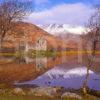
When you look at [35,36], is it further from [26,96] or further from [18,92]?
[26,96]

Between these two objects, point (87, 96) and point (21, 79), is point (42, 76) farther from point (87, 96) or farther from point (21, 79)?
point (87, 96)

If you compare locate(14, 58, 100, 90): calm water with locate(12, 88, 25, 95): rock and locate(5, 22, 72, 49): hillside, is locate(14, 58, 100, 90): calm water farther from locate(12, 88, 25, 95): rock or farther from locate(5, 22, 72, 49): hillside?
locate(12, 88, 25, 95): rock

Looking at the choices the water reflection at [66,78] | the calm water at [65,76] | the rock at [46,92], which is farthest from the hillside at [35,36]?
Answer: the rock at [46,92]

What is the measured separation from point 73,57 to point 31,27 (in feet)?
13.1

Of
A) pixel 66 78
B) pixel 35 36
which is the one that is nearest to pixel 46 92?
pixel 66 78

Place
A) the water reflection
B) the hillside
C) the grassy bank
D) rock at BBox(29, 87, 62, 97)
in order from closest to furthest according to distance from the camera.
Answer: the grassy bank → rock at BBox(29, 87, 62, 97) → the water reflection → the hillside

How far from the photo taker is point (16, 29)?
22.9m

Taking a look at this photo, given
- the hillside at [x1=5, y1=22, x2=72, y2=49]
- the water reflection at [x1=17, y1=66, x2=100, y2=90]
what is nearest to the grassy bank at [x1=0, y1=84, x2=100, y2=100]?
the water reflection at [x1=17, y1=66, x2=100, y2=90]

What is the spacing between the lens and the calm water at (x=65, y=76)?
21.7 metres

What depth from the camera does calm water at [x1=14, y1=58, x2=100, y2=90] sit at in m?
21.7

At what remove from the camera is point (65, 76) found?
24844 millimetres

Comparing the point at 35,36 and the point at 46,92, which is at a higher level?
the point at 35,36

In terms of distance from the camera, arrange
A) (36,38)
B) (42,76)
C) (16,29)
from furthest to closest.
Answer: (36,38) → (42,76) → (16,29)

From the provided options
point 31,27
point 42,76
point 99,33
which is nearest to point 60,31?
point 31,27
